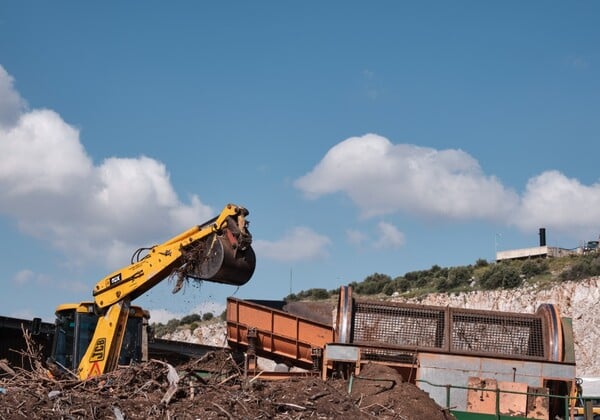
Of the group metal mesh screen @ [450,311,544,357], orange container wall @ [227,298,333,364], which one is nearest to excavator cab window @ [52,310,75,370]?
orange container wall @ [227,298,333,364]

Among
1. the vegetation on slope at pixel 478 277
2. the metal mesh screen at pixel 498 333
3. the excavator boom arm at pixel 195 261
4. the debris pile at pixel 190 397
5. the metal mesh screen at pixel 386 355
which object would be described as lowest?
the debris pile at pixel 190 397

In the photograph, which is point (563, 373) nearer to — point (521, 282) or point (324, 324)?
point (324, 324)

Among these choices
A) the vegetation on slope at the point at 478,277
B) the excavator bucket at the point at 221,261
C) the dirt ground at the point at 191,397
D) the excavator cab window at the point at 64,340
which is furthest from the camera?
the vegetation on slope at the point at 478,277

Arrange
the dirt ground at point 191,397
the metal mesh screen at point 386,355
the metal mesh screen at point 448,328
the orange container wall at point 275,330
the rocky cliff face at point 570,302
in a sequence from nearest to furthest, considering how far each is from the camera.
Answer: the dirt ground at point 191,397 < the metal mesh screen at point 386,355 < the metal mesh screen at point 448,328 < the orange container wall at point 275,330 < the rocky cliff face at point 570,302

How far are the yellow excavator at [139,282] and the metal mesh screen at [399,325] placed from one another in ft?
9.29

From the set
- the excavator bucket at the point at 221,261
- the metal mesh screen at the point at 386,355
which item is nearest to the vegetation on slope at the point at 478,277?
the metal mesh screen at the point at 386,355

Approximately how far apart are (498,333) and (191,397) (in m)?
7.40

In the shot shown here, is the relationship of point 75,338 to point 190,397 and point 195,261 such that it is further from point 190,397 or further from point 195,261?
point 190,397

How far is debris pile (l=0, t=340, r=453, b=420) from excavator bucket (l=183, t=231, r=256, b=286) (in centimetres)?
180

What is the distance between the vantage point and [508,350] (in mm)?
16391

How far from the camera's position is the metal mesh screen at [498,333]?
16328 millimetres

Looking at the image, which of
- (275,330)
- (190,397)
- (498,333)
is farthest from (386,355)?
(190,397)

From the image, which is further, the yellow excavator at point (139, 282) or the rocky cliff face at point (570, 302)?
the rocky cliff face at point (570, 302)

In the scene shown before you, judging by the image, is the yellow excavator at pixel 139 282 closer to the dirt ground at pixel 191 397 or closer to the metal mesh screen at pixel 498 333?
the dirt ground at pixel 191 397
